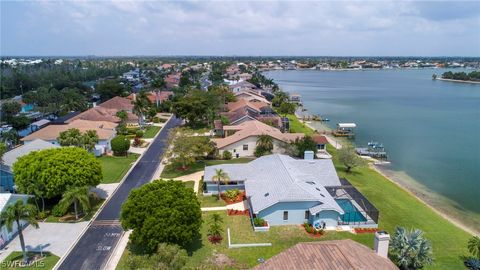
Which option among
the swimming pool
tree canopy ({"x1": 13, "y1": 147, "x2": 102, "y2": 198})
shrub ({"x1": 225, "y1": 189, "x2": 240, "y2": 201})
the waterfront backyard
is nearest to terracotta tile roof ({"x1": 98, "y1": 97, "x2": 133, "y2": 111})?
tree canopy ({"x1": 13, "y1": 147, "x2": 102, "y2": 198})

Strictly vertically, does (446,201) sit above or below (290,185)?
below

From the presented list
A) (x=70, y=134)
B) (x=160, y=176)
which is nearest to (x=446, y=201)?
(x=160, y=176)

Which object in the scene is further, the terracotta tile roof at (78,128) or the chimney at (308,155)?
the terracotta tile roof at (78,128)

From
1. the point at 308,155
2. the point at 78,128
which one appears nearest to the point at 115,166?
the point at 78,128

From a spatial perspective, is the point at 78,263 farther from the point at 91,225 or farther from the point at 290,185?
the point at 290,185

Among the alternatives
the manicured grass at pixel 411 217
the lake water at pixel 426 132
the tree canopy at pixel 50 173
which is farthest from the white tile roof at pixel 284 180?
the lake water at pixel 426 132

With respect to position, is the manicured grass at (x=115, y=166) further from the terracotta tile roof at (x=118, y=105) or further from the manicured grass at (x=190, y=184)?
the terracotta tile roof at (x=118, y=105)

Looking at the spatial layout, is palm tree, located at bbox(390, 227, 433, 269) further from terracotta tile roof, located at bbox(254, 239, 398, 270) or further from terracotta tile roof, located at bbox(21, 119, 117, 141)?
terracotta tile roof, located at bbox(21, 119, 117, 141)
